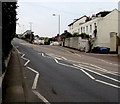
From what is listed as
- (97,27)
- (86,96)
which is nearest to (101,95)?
(86,96)

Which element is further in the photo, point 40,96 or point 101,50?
point 101,50

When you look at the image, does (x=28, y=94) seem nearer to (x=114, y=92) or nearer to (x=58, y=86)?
(x=58, y=86)

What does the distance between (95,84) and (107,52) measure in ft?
84.0

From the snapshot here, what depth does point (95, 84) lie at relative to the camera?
10523mm

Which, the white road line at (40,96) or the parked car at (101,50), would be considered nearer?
the white road line at (40,96)

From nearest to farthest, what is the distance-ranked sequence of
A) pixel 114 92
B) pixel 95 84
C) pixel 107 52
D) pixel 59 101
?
pixel 59 101
pixel 114 92
pixel 95 84
pixel 107 52

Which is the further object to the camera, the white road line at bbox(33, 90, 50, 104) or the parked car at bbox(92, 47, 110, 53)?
the parked car at bbox(92, 47, 110, 53)

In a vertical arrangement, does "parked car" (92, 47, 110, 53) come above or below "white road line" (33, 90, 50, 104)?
above

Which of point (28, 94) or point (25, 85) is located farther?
point (25, 85)

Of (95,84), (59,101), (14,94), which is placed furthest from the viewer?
(95,84)

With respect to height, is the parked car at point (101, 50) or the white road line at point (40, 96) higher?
the parked car at point (101, 50)

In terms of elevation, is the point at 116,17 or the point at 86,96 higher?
the point at 116,17

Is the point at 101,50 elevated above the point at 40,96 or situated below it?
above

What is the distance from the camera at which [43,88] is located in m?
9.33
